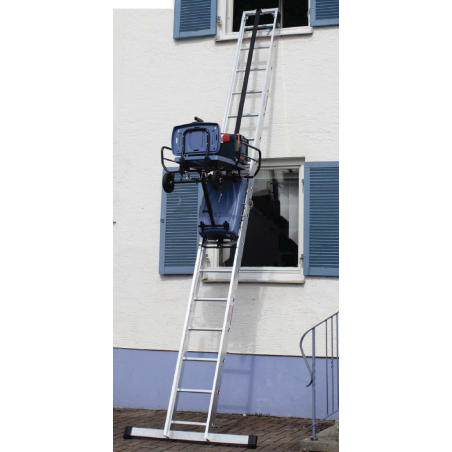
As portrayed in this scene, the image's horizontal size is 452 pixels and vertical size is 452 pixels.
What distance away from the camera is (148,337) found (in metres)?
6.65

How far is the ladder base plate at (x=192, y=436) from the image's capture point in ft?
15.9

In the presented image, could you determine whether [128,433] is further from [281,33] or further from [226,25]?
[226,25]

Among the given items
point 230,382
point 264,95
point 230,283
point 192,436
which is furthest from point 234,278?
point 264,95

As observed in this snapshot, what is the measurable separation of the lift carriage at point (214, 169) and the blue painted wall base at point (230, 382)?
4.67 ft

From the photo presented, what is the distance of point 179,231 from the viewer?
265 inches

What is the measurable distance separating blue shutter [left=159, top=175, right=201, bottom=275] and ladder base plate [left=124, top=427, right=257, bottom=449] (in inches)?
75.2

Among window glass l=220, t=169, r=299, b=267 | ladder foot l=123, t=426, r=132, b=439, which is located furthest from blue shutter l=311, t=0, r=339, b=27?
ladder foot l=123, t=426, r=132, b=439

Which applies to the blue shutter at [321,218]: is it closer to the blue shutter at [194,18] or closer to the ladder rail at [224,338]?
the ladder rail at [224,338]

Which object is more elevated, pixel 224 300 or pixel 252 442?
pixel 224 300

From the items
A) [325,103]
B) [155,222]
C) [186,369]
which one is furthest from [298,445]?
[325,103]

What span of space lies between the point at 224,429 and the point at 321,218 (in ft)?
7.33

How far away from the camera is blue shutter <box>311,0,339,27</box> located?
6.55 meters

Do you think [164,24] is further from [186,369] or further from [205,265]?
[186,369]

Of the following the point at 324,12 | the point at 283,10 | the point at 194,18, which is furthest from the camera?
the point at 283,10
